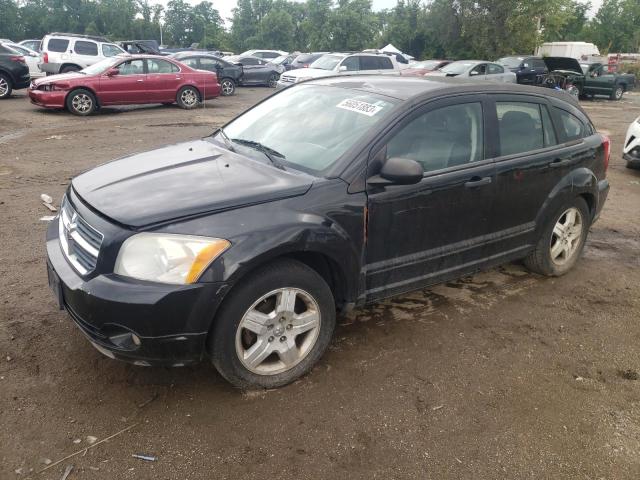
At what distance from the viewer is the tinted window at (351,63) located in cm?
1827

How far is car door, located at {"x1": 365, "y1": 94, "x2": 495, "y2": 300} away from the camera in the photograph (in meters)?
3.31

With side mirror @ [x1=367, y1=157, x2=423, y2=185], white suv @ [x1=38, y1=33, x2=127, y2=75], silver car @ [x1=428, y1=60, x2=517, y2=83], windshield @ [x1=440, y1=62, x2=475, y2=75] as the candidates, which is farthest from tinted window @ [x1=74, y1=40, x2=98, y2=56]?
side mirror @ [x1=367, y1=157, x2=423, y2=185]

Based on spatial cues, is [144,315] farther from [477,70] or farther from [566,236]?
[477,70]

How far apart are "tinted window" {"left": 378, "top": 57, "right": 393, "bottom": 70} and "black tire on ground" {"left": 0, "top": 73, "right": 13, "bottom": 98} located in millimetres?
11524

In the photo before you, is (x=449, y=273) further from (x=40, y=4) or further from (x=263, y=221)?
(x=40, y=4)

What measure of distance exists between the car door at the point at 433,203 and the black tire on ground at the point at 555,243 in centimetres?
85

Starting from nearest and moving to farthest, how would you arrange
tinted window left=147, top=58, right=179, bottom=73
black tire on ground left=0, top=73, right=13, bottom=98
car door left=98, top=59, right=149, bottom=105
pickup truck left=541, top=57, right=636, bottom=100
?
car door left=98, top=59, right=149, bottom=105 → tinted window left=147, top=58, right=179, bottom=73 → black tire on ground left=0, top=73, right=13, bottom=98 → pickup truck left=541, top=57, right=636, bottom=100

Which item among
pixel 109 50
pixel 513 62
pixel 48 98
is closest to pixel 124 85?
pixel 48 98

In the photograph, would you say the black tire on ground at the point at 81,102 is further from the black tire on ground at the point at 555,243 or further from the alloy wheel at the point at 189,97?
the black tire on ground at the point at 555,243

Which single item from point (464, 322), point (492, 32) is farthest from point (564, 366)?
point (492, 32)

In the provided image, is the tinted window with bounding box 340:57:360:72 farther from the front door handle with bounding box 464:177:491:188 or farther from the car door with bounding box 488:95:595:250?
the front door handle with bounding box 464:177:491:188

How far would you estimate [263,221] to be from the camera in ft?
9.21

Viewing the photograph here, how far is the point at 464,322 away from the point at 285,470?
1902 mm

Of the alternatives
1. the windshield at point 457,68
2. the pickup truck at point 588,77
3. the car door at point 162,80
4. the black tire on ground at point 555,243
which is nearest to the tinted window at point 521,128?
the black tire on ground at point 555,243
